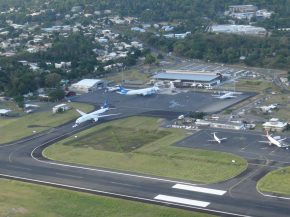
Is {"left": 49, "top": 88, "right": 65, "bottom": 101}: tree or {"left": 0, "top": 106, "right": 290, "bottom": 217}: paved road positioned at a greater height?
{"left": 0, "top": 106, "right": 290, "bottom": 217}: paved road

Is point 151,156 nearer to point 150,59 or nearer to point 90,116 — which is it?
point 90,116

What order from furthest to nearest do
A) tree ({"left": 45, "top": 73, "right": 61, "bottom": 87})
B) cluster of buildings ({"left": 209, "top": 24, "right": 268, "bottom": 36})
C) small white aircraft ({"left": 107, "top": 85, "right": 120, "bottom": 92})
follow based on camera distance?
cluster of buildings ({"left": 209, "top": 24, "right": 268, "bottom": 36}), tree ({"left": 45, "top": 73, "right": 61, "bottom": 87}), small white aircraft ({"left": 107, "top": 85, "right": 120, "bottom": 92})

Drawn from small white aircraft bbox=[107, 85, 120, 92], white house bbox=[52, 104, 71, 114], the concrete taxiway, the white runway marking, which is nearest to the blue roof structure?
small white aircraft bbox=[107, 85, 120, 92]

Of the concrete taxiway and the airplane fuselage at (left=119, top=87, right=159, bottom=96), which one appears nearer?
the concrete taxiway

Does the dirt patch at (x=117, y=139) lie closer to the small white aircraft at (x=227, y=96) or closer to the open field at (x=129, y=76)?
the small white aircraft at (x=227, y=96)

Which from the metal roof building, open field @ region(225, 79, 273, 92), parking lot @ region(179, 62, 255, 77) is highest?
the metal roof building

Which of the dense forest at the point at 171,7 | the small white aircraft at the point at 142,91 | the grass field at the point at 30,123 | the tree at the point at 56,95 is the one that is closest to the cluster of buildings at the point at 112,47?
the small white aircraft at the point at 142,91

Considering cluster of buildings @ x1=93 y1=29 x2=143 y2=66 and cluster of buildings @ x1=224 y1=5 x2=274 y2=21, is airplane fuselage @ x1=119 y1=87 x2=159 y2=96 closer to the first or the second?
cluster of buildings @ x1=93 y1=29 x2=143 y2=66

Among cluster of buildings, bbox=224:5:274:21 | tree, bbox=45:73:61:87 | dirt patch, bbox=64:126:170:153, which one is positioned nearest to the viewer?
dirt patch, bbox=64:126:170:153
